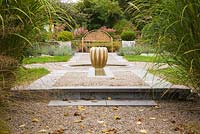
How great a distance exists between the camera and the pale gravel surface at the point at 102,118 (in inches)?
149

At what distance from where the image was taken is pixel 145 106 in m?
4.98

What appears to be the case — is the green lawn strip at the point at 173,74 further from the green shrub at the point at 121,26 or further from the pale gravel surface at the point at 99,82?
the green shrub at the point at 121,26

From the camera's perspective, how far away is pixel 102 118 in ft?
14.3

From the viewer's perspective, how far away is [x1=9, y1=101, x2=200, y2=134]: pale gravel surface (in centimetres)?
378

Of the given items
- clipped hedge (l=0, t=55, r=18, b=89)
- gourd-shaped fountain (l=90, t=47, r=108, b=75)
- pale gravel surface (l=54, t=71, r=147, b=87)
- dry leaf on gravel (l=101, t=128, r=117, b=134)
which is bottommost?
dry leaf on gravel (l=101, t=128, r=117, b=134)

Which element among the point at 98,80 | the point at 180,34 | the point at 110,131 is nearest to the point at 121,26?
the point at 98,80

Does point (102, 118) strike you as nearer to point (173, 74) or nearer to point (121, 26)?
point (173, 74)

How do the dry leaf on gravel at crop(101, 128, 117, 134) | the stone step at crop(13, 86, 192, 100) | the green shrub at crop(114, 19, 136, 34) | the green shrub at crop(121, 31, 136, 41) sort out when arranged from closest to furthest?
the dry leaf on gravel at crop(101, 128, 117, 134) → the stone step at crop(13, 86, 192, 100) → the green shrub at crop(121, 31, 136, 41) → the green shrub at crop(114, 19, 136, 34)

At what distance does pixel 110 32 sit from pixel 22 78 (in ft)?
66.7

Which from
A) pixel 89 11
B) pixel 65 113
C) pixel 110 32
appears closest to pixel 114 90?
pixel 65 113

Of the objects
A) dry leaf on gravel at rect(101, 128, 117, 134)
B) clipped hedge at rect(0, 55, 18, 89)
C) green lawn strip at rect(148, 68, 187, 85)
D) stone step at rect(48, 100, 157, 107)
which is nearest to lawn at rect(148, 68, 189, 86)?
green lawn strip at rect(148, 68, 187, 85)

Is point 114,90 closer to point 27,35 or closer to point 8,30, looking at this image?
point 27,35

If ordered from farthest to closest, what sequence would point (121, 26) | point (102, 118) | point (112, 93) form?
point (121, 26) < point (112, 93) < point (102, 118)

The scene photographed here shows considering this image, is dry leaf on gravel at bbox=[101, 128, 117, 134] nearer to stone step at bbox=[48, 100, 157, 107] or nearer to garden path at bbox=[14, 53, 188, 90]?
garden path at bbox=[14, 53, 188, 90]
